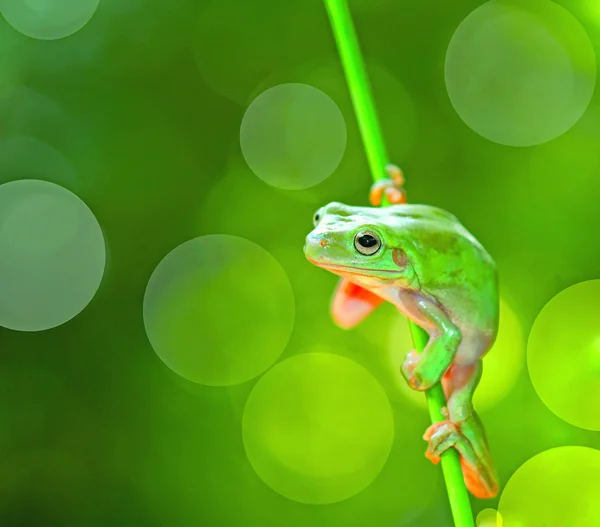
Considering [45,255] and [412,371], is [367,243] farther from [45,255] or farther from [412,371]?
[45,255]

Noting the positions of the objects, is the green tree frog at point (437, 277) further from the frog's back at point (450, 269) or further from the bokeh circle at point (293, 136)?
the bokeh circle at point (293, 136)

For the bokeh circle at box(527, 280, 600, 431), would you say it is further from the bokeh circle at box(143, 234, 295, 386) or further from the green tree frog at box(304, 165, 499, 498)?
the green tree frog at box(304, 165, 499, 498)

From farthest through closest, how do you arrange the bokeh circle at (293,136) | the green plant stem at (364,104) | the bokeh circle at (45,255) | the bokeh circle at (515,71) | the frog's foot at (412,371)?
the bokeh circle at (293,136)
the bokeh circle at (45,255)
the bokeh circle at (515,71)
the frog's foot at (412,371)
the green plant stem at (364,104)

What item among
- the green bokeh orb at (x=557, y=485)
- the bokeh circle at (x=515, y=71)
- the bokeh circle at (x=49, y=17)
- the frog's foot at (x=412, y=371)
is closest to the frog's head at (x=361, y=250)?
the frog's foot at (x=412, y=371)

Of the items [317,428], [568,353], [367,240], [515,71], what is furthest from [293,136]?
[367,240]

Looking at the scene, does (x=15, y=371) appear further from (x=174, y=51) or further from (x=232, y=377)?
(x=174, y=51)

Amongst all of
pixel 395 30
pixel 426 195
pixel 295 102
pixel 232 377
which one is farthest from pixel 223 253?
pixel 395 30

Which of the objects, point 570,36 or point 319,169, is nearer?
point 570,36
